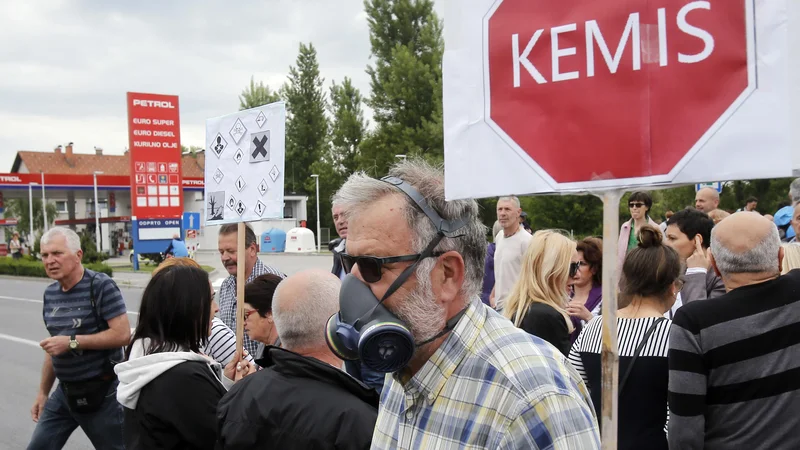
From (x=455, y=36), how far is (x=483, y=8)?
10cm

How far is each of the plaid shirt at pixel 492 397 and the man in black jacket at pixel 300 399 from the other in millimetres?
680

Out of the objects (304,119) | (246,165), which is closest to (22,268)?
(246,165)

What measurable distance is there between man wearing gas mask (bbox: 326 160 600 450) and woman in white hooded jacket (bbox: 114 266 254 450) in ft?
4.67

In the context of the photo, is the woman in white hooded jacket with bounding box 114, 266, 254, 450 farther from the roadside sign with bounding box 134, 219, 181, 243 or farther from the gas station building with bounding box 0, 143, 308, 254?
the gas station building with bounding box 0, 143, 308, 254

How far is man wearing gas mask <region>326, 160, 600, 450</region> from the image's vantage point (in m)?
1.43

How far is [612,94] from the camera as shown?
1.60 meters

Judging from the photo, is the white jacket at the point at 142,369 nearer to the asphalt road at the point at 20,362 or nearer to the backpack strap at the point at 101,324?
the asphalt road at the point at 20,362

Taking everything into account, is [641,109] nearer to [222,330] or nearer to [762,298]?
[762,298]

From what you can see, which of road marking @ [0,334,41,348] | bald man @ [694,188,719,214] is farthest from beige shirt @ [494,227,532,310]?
road marking @ [0,334,41,348]

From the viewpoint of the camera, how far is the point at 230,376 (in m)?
3.91

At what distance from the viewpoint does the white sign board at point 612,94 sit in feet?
4.79

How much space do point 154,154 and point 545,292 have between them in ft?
82.5

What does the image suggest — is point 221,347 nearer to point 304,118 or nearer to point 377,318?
point 377,318

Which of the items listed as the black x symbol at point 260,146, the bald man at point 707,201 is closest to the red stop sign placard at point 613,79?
the black x symbol at point 260,146
